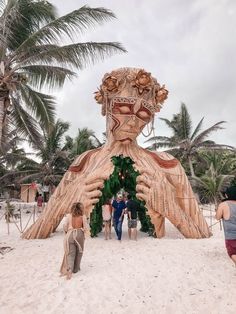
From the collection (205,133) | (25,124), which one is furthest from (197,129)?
(25,124)

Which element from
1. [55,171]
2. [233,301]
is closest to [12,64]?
[233,301]

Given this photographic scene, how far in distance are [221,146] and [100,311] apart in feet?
76.1

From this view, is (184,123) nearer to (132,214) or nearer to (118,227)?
(132,214)

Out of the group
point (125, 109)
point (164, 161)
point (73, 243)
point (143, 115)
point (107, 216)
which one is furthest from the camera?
point (164, 161)

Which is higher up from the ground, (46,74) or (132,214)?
(46,74)

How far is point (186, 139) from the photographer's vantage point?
26391 mm

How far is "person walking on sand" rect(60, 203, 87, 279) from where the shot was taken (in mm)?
5840

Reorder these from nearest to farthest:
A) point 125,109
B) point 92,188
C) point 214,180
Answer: point 92,188 < point 125,109 < point 214,180

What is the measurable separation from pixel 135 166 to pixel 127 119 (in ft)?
4.92

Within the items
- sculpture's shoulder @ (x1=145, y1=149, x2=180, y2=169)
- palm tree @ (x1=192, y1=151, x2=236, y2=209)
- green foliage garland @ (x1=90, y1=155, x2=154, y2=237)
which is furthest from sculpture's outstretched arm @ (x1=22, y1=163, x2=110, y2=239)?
palm tree @ (x1=192, y1=151, x2=236, y2=209)

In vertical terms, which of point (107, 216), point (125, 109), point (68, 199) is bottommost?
point (107, 216)

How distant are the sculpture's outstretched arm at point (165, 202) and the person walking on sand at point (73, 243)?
3360 mm

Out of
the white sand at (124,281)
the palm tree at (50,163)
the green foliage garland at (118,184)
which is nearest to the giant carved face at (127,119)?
the green foliage garland at (118,184)

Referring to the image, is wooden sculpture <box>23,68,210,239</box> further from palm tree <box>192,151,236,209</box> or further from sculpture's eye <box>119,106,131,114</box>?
palm tree <box>192,151,236,209</box>
